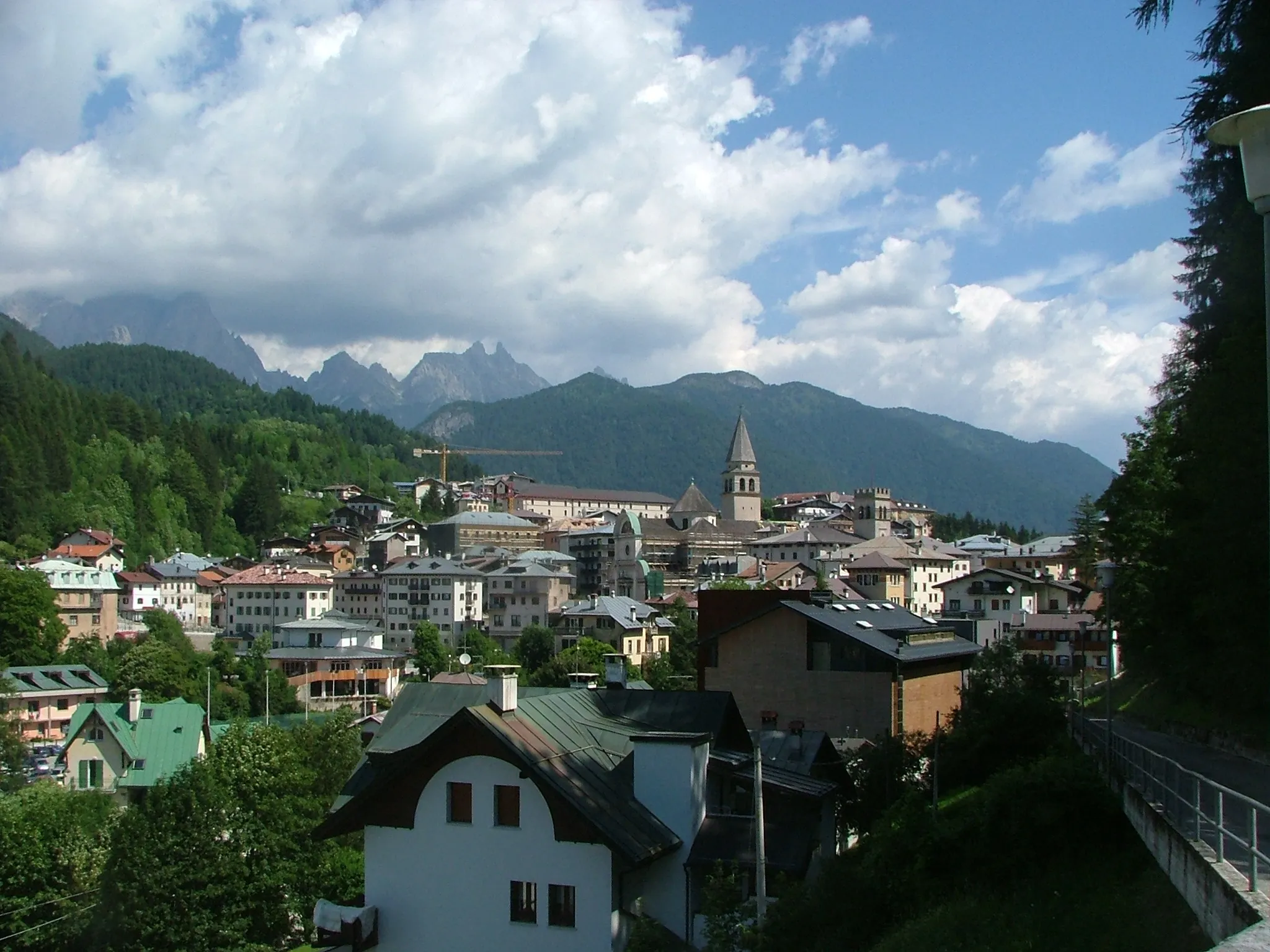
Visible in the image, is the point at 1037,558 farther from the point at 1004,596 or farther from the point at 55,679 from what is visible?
the point at 55,679

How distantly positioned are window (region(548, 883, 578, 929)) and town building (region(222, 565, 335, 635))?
100301mm

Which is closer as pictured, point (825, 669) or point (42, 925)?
point (42, 925)

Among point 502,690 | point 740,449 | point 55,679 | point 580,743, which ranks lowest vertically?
point 55,679

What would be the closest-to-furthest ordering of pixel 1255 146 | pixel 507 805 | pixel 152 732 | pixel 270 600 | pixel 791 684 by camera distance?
pixel 1255 146 → pixel 507 805 → pixel 791 684 → pixel 152 732 → pixel 270 600

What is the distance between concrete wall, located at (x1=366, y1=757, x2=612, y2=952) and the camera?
1711 centimetres

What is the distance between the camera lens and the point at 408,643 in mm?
111000

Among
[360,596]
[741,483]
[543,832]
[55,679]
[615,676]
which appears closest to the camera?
[543,832]

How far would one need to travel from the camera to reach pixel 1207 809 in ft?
34.7

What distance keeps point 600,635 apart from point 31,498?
7052 cm

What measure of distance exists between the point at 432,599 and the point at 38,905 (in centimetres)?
8395

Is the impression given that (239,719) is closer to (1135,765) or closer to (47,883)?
(47,883)

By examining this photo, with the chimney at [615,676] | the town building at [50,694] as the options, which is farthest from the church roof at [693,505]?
the chimney at [615,676]

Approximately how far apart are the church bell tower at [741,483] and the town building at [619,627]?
67.9 meters

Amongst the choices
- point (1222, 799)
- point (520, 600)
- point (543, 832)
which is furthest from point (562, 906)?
point (520, 600)
